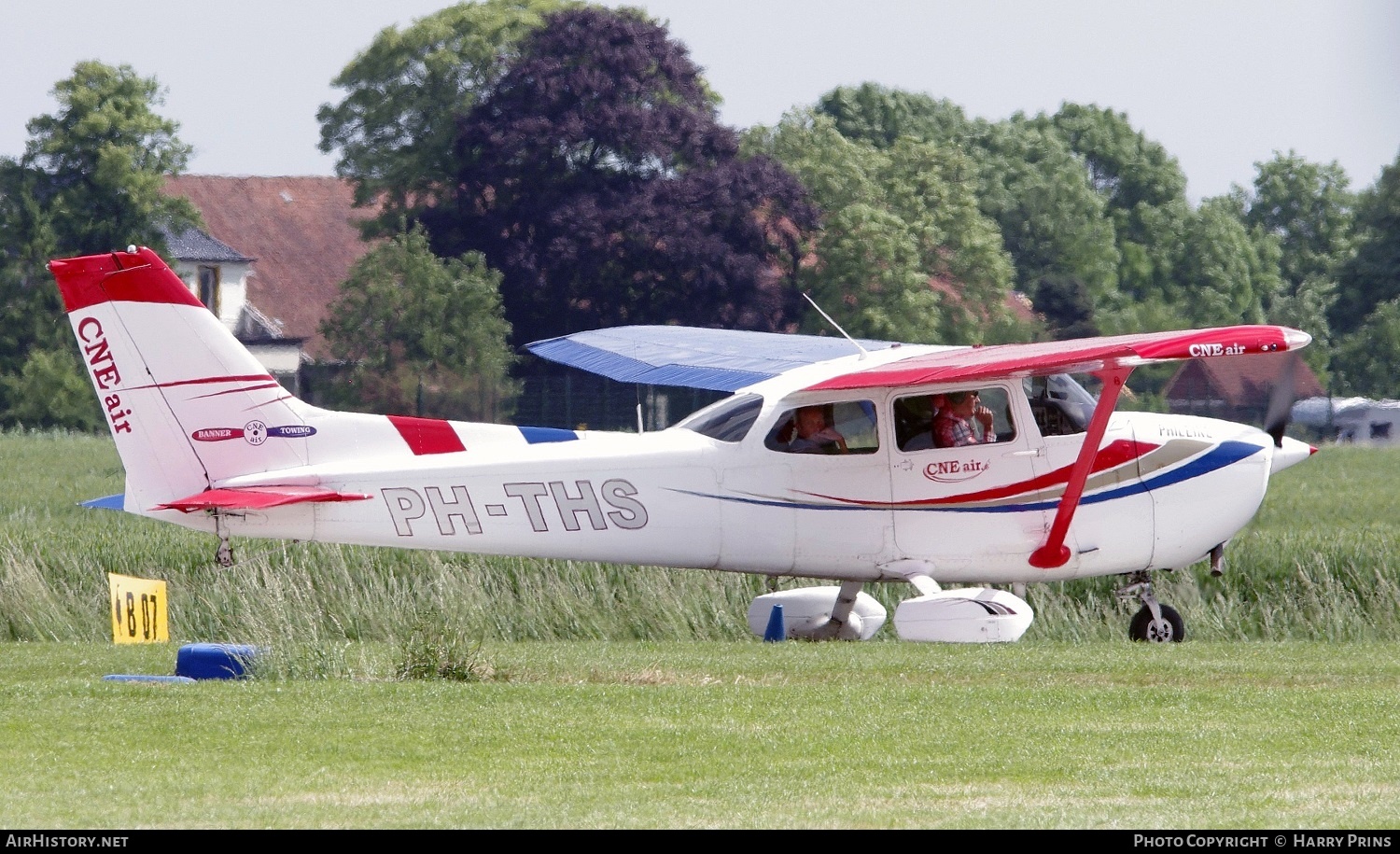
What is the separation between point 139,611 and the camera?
14703mm

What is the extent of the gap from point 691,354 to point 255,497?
4.57 metres

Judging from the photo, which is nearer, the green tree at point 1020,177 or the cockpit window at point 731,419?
the cockpit window at point 731,419

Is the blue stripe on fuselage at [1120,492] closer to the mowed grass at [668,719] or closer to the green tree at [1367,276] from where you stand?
the mowed grass at [668,719]

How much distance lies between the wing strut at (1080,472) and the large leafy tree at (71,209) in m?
39.4

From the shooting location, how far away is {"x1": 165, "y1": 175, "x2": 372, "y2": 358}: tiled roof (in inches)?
2579

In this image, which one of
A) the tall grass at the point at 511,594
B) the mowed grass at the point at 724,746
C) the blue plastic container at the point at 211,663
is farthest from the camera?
the tall grass at the point at 511,594

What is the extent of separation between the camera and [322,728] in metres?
9.48

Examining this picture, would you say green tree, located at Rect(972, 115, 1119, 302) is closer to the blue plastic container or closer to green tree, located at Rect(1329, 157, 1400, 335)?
green tree, located at Rect(1329, 157, 1400, 335)

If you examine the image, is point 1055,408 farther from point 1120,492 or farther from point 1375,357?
point 1375,357

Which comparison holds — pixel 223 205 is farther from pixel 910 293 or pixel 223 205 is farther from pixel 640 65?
pixel 910 293

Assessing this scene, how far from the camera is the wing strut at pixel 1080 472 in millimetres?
13570

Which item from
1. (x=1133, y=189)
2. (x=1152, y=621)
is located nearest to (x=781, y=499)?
(x=1152, y=621)

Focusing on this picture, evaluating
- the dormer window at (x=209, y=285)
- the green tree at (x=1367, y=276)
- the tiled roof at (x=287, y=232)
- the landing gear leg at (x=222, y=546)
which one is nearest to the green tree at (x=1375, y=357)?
the green tree at (x=1367, y=276)

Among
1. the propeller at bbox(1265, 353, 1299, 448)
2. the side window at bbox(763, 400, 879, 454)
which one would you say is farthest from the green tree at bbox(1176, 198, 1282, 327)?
the side window at bbox(763, 400, 879, 454)
